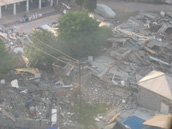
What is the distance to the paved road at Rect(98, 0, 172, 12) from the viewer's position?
120 feet

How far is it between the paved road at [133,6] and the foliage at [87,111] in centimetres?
1594

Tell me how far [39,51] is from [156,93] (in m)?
8.73

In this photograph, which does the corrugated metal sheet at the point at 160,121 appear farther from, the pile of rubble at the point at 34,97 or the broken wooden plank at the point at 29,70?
the broken wooden plank at the point at 29,70

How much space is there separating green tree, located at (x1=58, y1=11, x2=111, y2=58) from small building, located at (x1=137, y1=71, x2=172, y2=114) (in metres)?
5.99

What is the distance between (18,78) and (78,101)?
448 centimetres

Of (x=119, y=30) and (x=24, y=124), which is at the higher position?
(x=119, y=30)

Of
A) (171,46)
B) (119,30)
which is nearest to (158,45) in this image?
(171,46)

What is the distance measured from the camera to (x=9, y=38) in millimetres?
29266

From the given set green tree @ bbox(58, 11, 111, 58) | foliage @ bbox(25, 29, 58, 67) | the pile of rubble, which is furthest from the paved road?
the pile of rubble

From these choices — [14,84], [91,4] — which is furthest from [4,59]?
[91,4]

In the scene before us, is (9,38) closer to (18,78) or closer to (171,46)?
(18,78)

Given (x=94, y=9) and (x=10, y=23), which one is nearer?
(x=10, y=23)

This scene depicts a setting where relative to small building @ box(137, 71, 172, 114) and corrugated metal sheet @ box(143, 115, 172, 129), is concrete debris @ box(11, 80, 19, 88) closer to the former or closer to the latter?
small building @ box(137, 71, 172, 114)

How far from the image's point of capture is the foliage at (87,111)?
21969 millimetres
